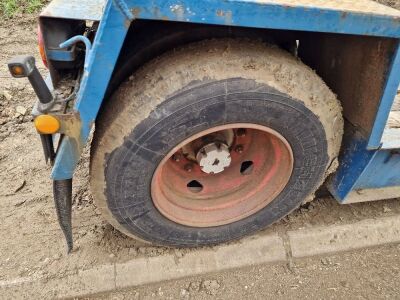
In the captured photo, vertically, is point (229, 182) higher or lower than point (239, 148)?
lower

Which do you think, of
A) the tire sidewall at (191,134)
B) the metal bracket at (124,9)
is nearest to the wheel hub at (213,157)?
the tire sidewall at (191,134)

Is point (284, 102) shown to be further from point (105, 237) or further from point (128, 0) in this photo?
point (105, 237)

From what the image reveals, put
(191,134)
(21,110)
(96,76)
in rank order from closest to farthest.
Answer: (96,76) → (191,134) → (21,110)

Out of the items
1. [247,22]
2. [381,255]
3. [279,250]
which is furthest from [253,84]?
[381,255]

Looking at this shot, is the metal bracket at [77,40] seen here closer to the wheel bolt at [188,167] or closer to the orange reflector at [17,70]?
the orange reflector at [17,70]

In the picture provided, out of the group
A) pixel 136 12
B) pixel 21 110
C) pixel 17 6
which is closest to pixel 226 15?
pixel 136 12

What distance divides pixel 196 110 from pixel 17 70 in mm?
733

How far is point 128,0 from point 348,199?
5.79 feet

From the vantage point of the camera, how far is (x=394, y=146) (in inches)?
76.7

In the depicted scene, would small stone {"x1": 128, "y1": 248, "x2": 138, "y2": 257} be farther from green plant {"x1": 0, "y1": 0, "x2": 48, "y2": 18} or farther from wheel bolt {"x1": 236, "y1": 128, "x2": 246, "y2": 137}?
green plant {"x1": 0, "y1": 0, "x2": 48, "y2": 18}

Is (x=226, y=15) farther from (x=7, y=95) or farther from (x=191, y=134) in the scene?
(x=7, y=95)

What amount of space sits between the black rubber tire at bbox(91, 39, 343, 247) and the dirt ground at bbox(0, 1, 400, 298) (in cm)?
51

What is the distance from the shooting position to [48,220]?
2.55 meters

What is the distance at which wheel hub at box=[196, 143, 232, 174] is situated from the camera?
2020mm
